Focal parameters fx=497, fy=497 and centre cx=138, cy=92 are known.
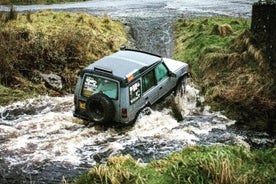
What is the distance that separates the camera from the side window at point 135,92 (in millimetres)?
13195

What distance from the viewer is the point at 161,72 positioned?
576 inches

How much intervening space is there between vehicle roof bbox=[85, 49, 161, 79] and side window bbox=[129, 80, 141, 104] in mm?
362

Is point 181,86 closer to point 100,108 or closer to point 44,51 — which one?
Result: point 100,108

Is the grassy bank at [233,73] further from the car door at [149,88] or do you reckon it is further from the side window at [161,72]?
the car door at [149,88]

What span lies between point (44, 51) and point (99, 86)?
6002mm

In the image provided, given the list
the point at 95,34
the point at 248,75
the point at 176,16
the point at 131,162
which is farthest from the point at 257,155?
the point at 176,16

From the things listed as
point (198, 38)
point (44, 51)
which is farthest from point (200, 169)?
point (198, 38)

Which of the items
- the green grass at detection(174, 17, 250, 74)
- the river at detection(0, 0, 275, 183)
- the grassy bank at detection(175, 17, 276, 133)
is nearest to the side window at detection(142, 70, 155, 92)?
the river at detection(0, 0, 275, 183)

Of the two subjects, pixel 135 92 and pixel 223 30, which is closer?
pixel 135 92

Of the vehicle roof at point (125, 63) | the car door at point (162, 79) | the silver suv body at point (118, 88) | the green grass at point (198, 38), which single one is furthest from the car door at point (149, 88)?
the green grass at point (198, 38)

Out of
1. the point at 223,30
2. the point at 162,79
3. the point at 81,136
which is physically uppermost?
the point at 223,30

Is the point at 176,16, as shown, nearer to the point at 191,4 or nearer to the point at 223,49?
the point at 191,4

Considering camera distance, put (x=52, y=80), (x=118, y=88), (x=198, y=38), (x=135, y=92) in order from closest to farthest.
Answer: (x=118, y=88), (x=135, y=92), (x=52, y=80), (x=198, y=38)

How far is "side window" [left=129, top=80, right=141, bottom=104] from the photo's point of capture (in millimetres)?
13195
